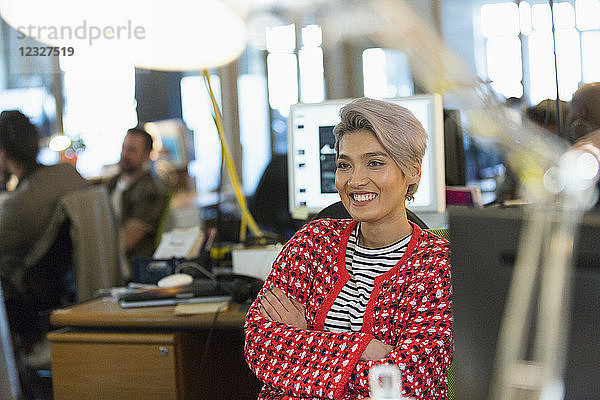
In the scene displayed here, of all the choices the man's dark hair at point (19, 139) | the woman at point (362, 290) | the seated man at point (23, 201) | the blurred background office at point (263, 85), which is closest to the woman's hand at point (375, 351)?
the woman at point (362, 290)

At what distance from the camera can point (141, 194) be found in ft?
14.0

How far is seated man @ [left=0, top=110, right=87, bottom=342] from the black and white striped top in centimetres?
188

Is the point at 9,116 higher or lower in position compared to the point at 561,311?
higher

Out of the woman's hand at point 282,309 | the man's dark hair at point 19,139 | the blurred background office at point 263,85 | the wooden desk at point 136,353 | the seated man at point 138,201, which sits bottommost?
the wooden desk at point 136,353

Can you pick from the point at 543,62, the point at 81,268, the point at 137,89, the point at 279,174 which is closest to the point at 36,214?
the point at 81,268

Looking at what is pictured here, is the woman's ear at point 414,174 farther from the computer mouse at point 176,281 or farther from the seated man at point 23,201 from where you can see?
the seated man at point 23,201

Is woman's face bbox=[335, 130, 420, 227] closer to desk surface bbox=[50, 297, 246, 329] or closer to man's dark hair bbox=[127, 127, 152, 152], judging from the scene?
desk surface bbox=[50, 297, 246, 329]

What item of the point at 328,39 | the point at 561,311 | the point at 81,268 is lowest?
the point at 81,268

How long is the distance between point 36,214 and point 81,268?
0.33 metres

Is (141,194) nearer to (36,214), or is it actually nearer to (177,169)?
(36,214)

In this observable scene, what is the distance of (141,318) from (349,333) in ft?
2.52

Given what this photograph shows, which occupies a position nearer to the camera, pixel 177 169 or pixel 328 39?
pixel 177 169

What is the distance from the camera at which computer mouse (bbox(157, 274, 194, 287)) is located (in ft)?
7.34

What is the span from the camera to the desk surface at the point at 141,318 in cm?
→ 203
